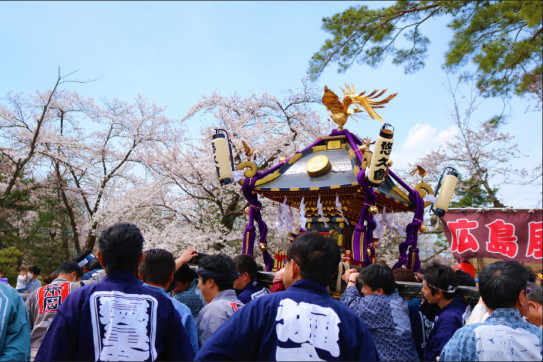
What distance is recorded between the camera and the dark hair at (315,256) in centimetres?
198

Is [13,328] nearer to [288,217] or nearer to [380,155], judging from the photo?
[380,155]

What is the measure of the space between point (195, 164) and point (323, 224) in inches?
305

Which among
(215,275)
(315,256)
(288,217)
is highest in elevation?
(288,217)

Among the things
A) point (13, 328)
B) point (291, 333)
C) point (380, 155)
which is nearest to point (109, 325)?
point (13, 328)

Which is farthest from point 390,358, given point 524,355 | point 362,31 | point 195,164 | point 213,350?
point 195,164

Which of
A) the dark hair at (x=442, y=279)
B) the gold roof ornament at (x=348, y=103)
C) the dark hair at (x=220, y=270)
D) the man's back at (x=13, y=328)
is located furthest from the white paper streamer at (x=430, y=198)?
the man's back at (x=13, y=328)

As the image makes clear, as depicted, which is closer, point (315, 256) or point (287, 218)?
point (315, 256)

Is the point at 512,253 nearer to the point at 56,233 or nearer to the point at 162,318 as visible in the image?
the point at 162,318

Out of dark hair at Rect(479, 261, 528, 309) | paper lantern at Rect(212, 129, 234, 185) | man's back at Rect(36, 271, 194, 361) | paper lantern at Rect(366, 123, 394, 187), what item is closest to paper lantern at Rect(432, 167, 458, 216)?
paper lantern at Rect(366, 123, 394, 187)

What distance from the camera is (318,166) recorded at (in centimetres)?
692

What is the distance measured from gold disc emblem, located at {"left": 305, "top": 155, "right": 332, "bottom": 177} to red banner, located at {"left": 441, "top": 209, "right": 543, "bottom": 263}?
476 cm

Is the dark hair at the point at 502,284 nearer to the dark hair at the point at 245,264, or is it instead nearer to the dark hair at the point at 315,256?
the dark hair at the point at 315,256

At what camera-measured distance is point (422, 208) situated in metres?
7.20

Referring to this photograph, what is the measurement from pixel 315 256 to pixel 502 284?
0.97 metres
